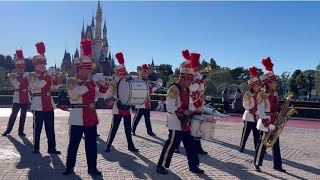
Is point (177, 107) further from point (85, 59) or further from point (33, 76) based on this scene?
point (33, 76)

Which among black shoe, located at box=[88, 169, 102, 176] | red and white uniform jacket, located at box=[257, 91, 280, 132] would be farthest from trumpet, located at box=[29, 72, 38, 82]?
red and white uniform jacket, located at box=[257, 91, 280, 132]

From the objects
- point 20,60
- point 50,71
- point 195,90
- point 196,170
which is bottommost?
point 196,170

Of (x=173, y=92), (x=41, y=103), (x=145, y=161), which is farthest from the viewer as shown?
(x=41, y=103)

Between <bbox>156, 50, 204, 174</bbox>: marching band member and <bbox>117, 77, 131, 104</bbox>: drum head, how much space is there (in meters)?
0.96

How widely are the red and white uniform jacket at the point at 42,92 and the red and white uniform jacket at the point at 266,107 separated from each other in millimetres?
4939

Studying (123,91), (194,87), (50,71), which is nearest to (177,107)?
(123,91)

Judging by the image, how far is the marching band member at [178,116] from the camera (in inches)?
282

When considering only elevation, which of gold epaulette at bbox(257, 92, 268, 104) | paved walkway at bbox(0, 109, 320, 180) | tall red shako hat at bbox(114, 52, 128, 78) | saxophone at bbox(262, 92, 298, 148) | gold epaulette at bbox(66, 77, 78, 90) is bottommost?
paved walkway at bbox(0, 109, 320, 180)

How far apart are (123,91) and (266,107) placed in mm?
3067

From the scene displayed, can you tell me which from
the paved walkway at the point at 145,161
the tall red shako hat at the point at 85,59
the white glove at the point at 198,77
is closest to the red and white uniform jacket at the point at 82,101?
the tall red shako hat at the point at 85,59

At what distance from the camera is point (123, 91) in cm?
785

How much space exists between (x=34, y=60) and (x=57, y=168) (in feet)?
9.32

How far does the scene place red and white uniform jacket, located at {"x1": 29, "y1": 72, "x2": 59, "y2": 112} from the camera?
8895 millimetres

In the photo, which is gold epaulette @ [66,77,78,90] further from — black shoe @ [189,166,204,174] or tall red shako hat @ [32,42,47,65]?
black shoe @ [189,166,204,174]
